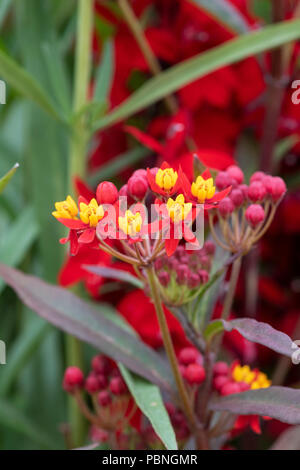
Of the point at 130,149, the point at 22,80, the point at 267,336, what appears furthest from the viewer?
the point at 130,149

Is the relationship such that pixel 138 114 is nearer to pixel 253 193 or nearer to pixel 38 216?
pixel 38 216

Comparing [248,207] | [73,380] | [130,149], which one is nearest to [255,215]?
[248,207]

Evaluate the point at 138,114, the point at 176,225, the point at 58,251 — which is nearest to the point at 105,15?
the point at 138,114

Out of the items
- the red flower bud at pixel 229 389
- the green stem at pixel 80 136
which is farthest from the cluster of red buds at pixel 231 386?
the green stem at pixel 80 136

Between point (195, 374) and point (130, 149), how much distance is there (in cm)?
24

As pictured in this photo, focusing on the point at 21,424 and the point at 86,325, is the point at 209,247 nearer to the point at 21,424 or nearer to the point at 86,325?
the point at 86,325

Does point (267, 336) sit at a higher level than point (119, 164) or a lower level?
lower

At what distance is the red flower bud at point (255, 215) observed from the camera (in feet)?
0.75

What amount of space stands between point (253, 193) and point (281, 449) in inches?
4.4

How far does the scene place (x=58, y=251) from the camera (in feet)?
1.31

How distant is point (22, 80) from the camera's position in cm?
33

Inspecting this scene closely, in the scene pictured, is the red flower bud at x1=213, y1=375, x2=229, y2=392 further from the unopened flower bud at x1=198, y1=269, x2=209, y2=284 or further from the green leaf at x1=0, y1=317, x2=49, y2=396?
the green leaf at x1=0, y1=317, x2=49, y2=396

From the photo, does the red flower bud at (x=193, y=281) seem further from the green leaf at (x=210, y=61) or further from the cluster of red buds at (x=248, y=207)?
the green leaf at (x=210, y=61)

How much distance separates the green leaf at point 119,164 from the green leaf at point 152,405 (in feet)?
0.58
